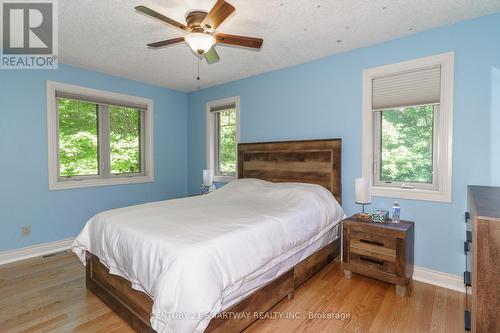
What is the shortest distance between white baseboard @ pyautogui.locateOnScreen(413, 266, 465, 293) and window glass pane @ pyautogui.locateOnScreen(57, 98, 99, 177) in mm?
4250

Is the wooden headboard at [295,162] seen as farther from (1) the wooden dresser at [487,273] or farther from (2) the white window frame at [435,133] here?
(1) the wooden dresser at [487,273]

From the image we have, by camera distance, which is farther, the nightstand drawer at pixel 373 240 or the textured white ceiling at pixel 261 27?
the nightstand drawer at pixel 373 240

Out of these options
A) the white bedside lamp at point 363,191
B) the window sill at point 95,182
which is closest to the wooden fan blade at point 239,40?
the white bedside lamp at point 363,191

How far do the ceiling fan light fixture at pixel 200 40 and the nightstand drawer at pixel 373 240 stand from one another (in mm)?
2098

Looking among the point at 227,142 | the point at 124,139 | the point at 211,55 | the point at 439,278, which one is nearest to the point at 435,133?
the point at 439,278

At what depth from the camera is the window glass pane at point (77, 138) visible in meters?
3.47

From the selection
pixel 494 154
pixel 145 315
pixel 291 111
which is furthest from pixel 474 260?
pixel 291 111

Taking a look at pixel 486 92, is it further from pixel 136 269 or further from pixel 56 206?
pixel 56 206

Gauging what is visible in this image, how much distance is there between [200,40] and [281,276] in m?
1.93

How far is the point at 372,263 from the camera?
2.41 meters

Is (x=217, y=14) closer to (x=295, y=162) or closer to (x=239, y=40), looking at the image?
(x=239, y=40)

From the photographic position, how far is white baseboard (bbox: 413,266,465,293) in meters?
2.34

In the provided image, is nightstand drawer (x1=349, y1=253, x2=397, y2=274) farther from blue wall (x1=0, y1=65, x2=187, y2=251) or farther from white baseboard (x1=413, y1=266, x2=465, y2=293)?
blue wall (x1=0, y1=65, x2=187, y2=251)

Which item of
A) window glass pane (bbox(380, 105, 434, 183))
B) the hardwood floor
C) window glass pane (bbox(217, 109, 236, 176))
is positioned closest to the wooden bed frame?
the hardwood floor
